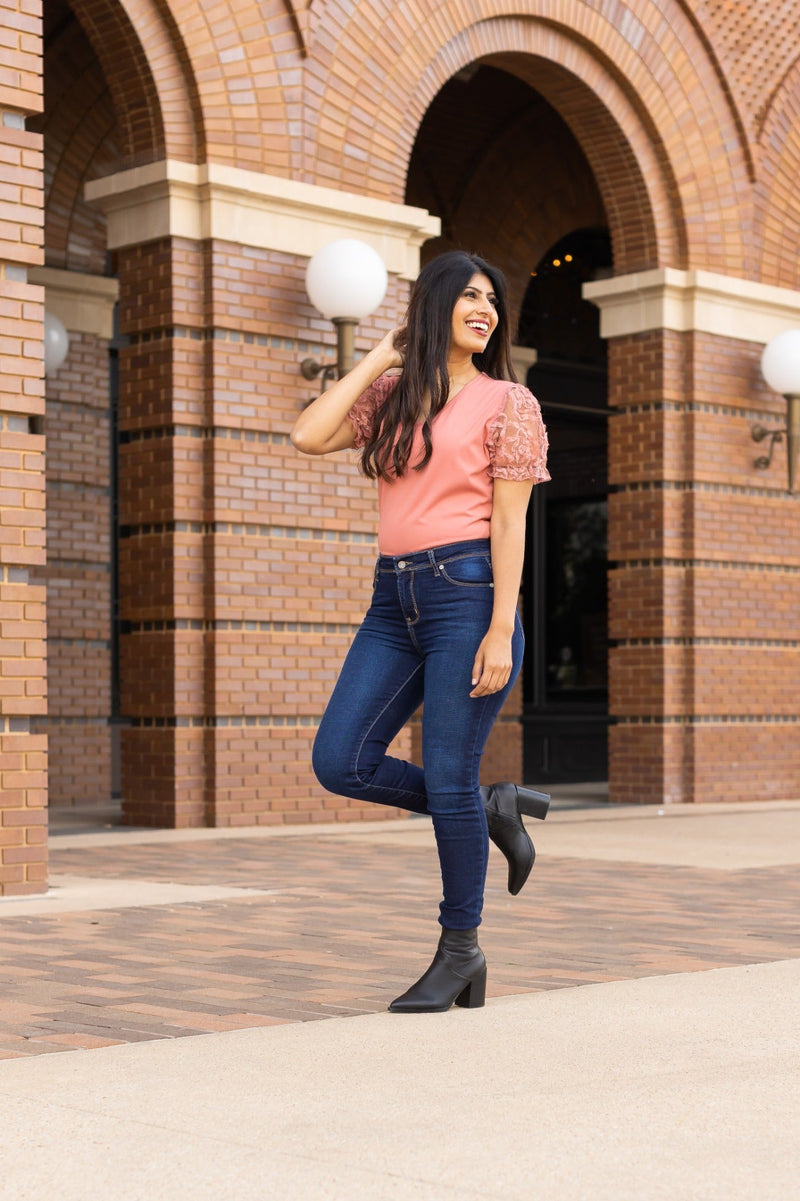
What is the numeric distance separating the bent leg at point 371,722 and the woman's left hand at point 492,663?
0.73 feet

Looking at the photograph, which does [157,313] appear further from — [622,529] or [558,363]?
[558,363]

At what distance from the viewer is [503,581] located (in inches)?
164

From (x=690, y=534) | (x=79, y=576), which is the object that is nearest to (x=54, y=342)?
(x=79, y=576)

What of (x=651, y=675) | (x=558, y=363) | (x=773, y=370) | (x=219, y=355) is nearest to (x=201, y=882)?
(x=219, y=355)

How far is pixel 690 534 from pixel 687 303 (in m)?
1.58

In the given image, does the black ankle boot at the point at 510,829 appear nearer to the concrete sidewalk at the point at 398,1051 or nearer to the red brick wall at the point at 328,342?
the concrete sidewalk at the point at 398,1051

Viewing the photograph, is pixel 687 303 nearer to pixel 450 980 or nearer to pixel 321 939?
pixel 321 939

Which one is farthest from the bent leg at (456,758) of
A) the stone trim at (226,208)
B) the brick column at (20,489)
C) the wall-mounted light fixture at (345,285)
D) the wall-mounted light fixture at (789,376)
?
the wall-mounted light fixture at (789,376)

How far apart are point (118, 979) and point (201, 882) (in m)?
2.36

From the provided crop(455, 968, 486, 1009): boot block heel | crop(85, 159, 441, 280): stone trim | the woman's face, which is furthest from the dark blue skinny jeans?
crop(85, 159, 441, 280): stone trim

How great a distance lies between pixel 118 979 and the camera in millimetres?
4738

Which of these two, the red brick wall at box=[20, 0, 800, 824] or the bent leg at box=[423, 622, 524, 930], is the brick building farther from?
the bent leg at box=[423, 622, 524, 930]

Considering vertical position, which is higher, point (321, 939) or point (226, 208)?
point (226, 208)

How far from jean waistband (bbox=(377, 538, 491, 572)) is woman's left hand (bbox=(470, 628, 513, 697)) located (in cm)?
20
